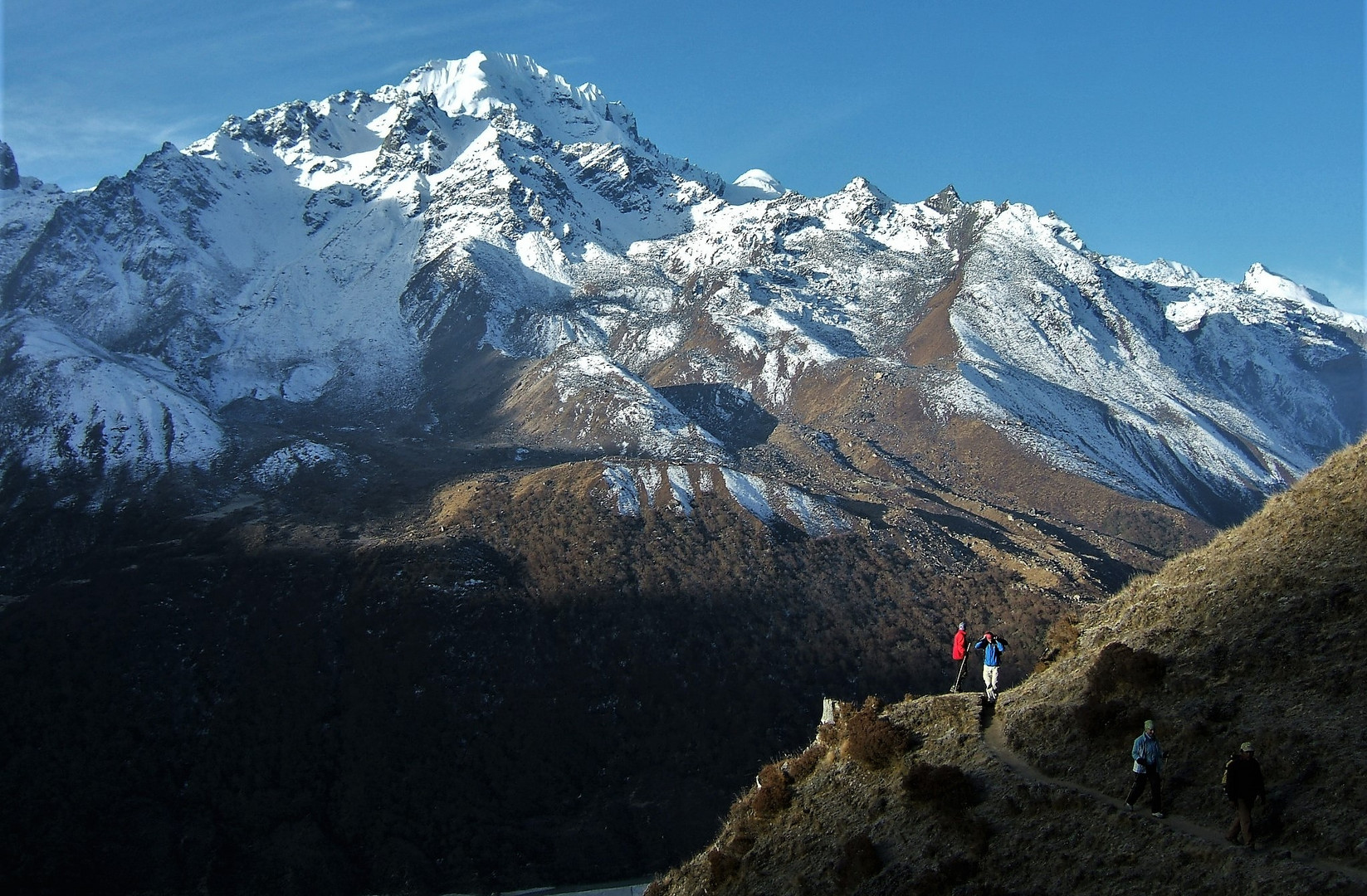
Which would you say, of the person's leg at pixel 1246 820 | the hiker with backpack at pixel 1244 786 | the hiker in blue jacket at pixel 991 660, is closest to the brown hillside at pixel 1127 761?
the person's leg at pixel 1246 820

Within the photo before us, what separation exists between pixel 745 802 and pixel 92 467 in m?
181

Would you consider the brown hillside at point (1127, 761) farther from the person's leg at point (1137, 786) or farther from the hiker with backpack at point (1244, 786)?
the hiker with backpack at point (1244, 786)

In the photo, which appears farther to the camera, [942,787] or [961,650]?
[961,650]

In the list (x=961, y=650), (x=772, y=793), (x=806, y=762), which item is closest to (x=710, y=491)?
(x=806, y=762)

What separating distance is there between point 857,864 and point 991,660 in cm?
931

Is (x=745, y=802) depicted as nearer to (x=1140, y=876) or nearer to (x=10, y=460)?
(x=1140, y=876)

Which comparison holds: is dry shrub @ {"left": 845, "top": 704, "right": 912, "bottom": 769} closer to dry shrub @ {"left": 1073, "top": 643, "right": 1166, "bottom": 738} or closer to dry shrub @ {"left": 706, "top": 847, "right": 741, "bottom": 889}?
dry shrub @ {"left": 706, "top": 847, "right": 741, "bottom": 889}

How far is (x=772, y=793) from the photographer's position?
123ft

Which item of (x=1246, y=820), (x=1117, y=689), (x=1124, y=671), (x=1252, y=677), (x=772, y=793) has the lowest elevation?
(x=772, y=793)

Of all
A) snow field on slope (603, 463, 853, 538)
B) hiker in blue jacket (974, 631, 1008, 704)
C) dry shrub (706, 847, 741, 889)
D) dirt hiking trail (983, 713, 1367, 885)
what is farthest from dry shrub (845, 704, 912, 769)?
snow field on slope (603, 463, 853, 538)

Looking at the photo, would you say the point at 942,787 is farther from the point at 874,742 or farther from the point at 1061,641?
the point at 1061,641

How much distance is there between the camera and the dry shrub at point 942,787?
95.4 feet

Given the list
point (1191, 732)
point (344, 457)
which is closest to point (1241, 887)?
point (1191, 732)

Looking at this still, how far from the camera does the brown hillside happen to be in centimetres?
2233
